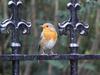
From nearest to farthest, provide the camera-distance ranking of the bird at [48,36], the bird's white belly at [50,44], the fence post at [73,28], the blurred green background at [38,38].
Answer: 1. the fence post at [73,28]
2. the bird at [48,36]
3. the bird's white belly at [50,44]
4. the blurred green background at [38,38]

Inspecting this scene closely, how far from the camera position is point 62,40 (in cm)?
433

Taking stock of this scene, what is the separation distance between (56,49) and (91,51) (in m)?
0.54

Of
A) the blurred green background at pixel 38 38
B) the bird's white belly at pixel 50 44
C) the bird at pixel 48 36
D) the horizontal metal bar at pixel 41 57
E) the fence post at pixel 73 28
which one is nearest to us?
the horizontal metal bar at pixel 41 57

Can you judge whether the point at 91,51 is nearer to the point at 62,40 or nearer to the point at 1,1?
the point at 62,40

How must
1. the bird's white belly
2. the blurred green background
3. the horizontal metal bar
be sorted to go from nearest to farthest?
the horizontal metal bar
the bird's white belly
the blurred green background

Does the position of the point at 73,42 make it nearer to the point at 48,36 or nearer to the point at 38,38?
the point at 48,36

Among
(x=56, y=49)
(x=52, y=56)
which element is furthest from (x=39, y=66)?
(x=52, y=56)

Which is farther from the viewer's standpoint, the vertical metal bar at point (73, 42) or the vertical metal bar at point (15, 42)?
the vertical metal bar at point (73, 42)

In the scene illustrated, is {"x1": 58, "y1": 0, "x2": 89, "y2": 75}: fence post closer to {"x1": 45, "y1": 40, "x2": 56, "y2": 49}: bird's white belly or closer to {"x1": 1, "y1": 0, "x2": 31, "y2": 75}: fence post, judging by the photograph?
{"x1": 1, "y1": 0, "x2": 31, "y2": 75}: fence post

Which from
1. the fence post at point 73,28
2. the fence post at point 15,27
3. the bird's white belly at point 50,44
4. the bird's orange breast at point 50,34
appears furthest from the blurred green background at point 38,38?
the fence post at point 15,27

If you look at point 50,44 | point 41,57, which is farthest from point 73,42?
point 50,44

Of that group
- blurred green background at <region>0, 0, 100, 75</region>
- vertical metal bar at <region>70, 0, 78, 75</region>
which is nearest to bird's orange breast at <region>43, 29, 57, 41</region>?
vertical metal bar at <region>70, 0, 78, 75</region>

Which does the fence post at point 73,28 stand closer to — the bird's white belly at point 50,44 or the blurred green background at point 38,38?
the bird's white belly at point 50,44

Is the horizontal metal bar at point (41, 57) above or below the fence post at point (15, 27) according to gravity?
below
